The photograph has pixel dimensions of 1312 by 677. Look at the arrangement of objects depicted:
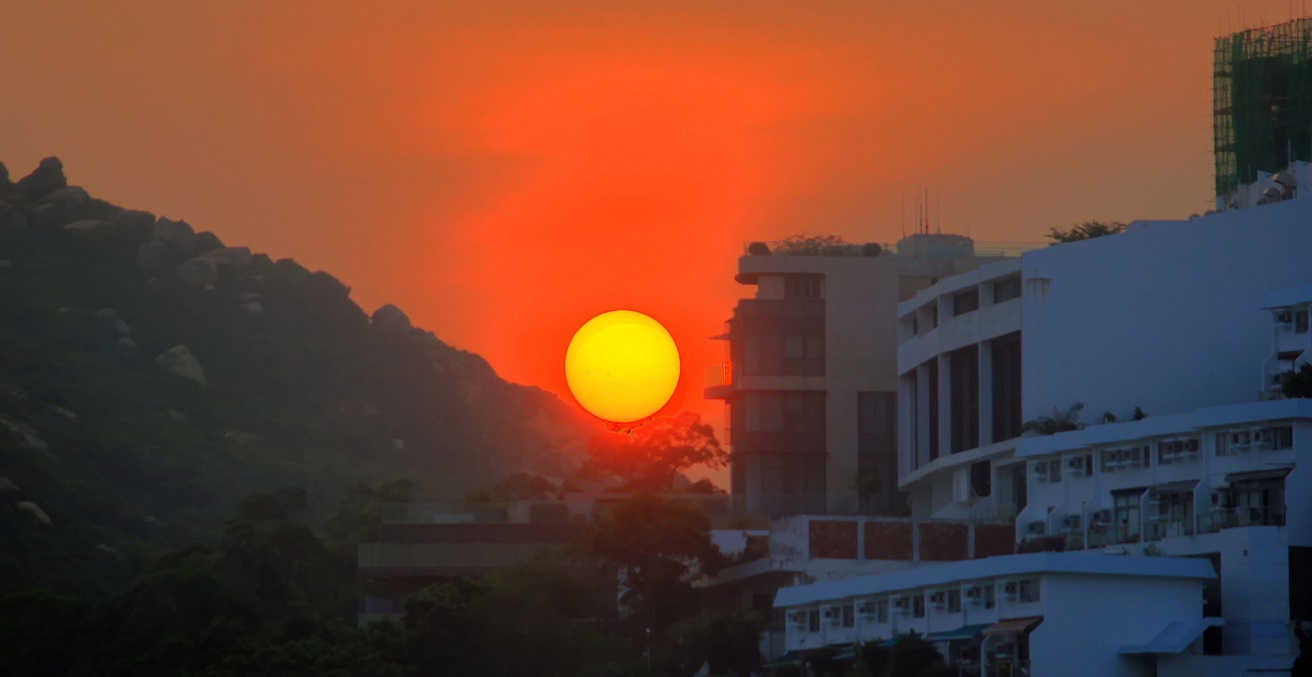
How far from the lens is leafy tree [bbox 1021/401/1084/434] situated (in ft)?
240

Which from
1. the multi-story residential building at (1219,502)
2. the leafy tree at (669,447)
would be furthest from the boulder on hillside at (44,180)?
the multi-story residential building at (1219,502)

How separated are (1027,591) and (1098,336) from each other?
820 inches

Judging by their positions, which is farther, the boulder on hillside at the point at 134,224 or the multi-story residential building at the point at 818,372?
the boulder on hillside at the point at 134,224

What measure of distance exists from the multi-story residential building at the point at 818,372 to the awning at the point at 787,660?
3034 cm

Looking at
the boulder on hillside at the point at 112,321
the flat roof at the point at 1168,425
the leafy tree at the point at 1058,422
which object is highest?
the boulder on hillside at the point at 112,321

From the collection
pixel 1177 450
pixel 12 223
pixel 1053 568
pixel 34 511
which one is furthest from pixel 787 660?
pixel 12 223

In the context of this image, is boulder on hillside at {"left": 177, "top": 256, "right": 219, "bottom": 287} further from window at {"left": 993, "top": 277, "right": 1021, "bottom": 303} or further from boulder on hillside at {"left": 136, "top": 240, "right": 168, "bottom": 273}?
window at {"left": 993, "top": 277, "right": 1021, "bottom": 303}

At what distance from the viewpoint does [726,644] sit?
6588 centimetres

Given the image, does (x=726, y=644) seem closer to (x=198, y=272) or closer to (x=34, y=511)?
(x=34, y=511)

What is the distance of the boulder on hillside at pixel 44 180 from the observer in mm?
186875

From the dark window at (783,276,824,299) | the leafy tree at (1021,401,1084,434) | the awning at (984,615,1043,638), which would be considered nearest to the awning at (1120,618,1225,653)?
the awning at (984,615,1043,638)

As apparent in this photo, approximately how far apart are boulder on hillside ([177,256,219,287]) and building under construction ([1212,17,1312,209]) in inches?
4375

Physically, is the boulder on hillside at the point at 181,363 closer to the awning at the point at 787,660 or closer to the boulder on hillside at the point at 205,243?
the boulder on hillside at the point at 205,243

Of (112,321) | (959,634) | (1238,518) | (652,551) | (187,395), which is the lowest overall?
(959,634)
